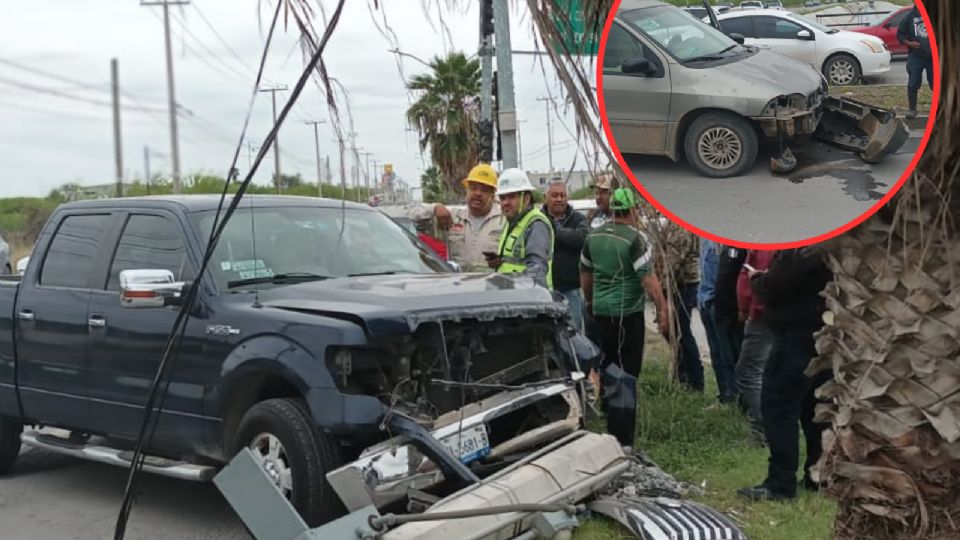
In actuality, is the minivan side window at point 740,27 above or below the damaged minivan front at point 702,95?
above

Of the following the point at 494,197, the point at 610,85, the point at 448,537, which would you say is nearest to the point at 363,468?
the point at 448,537

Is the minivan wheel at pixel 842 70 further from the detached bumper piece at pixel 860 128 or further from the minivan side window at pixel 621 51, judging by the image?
the minivan side window at pixel 621 51

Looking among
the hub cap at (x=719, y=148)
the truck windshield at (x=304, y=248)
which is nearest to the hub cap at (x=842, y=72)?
the hub cap at (x=719, y=148)

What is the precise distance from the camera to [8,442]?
6922mm

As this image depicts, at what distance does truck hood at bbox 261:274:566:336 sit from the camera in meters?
4.75

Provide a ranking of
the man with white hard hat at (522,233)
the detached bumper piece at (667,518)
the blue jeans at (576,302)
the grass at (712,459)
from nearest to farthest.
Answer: the detached bumper piece at (667,518)
the grass at (712,459)
the man with white hard hat at (522,233)
the blue jeans at (576,302)

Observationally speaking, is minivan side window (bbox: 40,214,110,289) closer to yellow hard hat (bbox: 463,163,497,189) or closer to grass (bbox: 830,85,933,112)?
yellow hard hat (bbox: 463,163,497,189)

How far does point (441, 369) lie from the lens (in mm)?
5027

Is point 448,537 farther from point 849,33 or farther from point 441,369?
point 849,33

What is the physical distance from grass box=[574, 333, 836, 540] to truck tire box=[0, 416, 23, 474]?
12.6 ft

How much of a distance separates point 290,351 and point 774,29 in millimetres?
3082

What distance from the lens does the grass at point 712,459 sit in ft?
16.1

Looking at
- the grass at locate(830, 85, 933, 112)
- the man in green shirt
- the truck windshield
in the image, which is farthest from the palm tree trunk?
the man in green shirt

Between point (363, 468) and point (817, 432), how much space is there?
2644 mm
